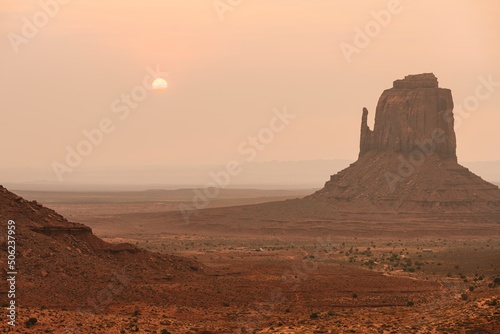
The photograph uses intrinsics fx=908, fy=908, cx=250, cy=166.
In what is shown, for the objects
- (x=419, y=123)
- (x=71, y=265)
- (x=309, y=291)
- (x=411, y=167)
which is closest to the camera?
(x=71, y=265)

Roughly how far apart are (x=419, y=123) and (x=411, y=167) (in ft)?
23.4

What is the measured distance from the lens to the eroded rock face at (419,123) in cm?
13988

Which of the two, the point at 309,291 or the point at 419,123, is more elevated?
the point at 419,123

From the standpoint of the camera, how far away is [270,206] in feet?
470

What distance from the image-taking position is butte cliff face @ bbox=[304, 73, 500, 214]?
438ft

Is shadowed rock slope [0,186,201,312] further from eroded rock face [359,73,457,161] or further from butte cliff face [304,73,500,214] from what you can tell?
eroded rock face [359,73,457,161]

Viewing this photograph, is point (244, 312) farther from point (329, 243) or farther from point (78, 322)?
point (329, 243)

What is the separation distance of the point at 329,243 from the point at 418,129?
3699 cm

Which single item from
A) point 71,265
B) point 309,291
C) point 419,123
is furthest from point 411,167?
point 71,265

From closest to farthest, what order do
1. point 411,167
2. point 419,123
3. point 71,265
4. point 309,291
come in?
point 71,265, point 309,291, point 411,167, point 419,123

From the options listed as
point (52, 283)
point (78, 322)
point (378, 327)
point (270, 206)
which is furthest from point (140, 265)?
point (270, 206)

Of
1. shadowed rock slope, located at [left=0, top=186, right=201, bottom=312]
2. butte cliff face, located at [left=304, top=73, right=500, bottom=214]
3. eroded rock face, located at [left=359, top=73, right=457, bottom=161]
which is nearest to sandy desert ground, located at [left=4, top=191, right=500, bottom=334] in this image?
shadowed rock slope, located at [left=0, top=186, right=201, bottom=312]

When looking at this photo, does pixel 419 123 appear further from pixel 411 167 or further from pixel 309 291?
pixel 309 291

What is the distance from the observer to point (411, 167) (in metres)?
139
